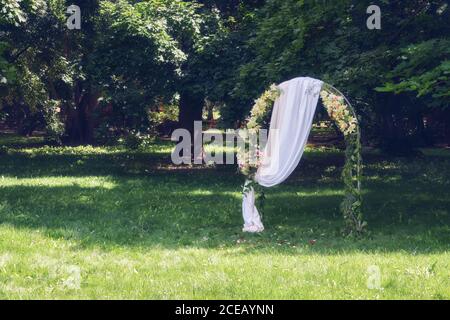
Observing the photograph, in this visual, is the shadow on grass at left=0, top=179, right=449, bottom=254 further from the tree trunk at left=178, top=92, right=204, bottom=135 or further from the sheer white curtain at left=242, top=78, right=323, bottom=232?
the tree trunk at left=178, top=92, right=204, bottom=135

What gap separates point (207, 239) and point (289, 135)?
2994 millimetres

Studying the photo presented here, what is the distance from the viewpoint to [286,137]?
13.7 m

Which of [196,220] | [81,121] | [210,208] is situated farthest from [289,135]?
[81,121]

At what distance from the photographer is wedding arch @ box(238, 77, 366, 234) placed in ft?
43.1

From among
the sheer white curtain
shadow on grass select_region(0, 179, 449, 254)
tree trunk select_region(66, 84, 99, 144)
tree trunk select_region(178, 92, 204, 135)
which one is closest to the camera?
shadow on grass select_region(0, 179, 449, 254)

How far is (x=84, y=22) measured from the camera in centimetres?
2816

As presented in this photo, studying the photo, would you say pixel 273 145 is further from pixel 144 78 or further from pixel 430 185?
pixel 144 78

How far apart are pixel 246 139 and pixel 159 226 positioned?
8.84ft

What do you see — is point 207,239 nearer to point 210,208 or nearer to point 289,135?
point 289,135

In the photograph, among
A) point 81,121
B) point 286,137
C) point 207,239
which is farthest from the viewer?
point 81,121

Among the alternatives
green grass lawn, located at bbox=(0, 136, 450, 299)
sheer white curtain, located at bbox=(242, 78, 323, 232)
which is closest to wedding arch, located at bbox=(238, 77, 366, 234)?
sheer white curtain, located at bbox=(242, 78, 323, 232)

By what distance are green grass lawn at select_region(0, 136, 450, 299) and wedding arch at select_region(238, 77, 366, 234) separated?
0.91m

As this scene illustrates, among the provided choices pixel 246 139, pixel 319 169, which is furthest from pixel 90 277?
pixel 319 169

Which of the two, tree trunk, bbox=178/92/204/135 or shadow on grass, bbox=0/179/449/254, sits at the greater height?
Answer: tree trunk, bbox=178/92/204/135
